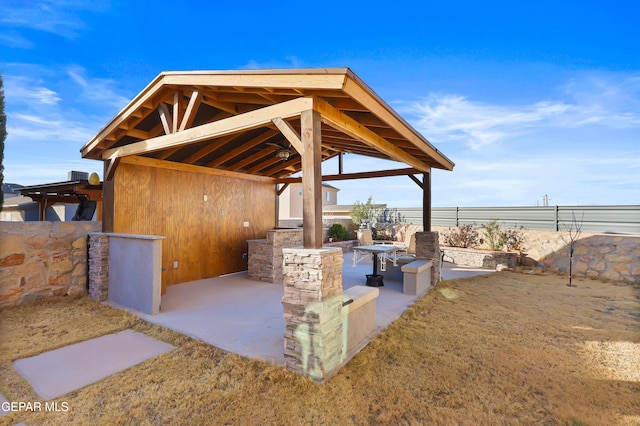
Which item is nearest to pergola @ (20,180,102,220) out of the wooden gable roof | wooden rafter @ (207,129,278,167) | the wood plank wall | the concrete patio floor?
the wooden gable roof

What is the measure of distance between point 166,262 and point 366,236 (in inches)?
277

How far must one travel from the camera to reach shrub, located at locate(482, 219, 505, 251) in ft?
35.0

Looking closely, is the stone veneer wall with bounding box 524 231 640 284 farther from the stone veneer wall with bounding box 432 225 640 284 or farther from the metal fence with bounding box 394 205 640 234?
the metal fence with bounding box 394 205 640 234

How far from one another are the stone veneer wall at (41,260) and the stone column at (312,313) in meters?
5.01

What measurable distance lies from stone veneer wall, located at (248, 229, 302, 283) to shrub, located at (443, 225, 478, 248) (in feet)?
25.2

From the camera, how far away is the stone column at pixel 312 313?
2848 mm

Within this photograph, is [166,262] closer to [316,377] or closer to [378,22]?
[316,377]

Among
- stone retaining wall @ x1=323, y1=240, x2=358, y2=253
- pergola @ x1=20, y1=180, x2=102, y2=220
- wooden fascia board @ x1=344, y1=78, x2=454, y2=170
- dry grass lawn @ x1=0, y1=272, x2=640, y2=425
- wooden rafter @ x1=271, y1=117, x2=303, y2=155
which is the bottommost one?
dry grass lawn @ x1=0, y1=272, x2=640, y2=425

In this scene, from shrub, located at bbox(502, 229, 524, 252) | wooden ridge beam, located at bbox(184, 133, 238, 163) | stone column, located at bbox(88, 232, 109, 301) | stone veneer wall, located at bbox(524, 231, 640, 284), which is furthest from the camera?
shrub, located at bbox(502, 229, 524, 252)

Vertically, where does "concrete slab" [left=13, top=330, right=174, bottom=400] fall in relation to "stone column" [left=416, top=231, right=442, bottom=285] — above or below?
below

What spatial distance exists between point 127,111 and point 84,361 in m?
4.03

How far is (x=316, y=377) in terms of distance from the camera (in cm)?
284

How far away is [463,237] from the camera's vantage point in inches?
462

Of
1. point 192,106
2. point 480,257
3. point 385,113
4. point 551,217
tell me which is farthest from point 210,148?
point 551,217
